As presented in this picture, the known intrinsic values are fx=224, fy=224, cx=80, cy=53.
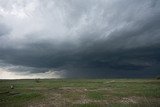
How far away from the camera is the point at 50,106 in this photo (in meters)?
36.0

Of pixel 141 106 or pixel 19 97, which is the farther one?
pixel 19 97

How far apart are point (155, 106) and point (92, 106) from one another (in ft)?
30.8

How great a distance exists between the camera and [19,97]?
152 feet

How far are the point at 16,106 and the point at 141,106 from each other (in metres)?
19.7

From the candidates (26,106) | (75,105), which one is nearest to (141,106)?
(75,105)

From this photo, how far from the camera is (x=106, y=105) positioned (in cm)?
3597

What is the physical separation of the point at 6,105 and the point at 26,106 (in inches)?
142

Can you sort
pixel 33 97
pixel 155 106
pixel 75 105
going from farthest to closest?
pixel 33 97 → pixel 75 105 → pixel 155 106

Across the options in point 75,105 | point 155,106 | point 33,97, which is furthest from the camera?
point 33,97

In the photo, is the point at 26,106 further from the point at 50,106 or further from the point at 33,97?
the point at 33,97

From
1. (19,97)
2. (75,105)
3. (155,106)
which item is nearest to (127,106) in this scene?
(155,106)

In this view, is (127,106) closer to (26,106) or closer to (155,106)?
(155,106)

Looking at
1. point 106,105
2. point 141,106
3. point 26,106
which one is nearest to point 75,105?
point 106,105

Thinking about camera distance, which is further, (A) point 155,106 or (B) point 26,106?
(B) point 26,106
